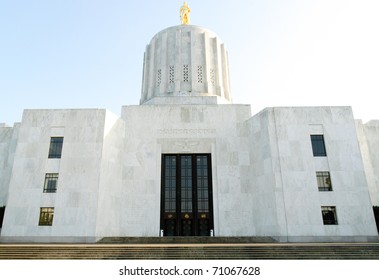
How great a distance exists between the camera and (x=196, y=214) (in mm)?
22062

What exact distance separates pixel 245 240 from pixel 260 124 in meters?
8.94

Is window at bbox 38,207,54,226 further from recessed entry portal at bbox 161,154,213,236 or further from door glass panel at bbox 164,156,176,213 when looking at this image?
door glass panel at bbox 164,156,176,213

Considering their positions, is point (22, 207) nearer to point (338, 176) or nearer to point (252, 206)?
point (252, 206)

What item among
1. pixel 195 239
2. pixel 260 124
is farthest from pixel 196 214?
pixel 260 124

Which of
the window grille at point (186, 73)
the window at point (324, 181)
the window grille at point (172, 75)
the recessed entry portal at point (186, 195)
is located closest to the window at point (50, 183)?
the recessed entry portal at point (186, 195)

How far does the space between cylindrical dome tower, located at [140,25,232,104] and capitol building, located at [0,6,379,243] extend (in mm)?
2294

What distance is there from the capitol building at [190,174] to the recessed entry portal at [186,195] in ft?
0.27

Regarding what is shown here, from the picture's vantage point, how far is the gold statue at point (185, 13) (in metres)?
31.8

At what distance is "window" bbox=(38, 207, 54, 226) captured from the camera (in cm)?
1906

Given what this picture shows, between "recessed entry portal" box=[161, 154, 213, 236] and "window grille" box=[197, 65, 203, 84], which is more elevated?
"window grille" box=[197, 65, 203, 84]

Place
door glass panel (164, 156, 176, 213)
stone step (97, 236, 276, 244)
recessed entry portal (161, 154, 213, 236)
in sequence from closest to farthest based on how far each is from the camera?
1. stone step (97, 236, 276, 244)
2. recessed entry portal (161, 154, 213, 236)
3. door glass panel (164, 156, 176, 213)

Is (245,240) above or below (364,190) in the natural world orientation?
below

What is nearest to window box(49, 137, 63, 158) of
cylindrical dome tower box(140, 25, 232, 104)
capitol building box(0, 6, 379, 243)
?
capitol building box(0, 6, 379, 243)

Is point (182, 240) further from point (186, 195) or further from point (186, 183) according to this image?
point (186, 183)
